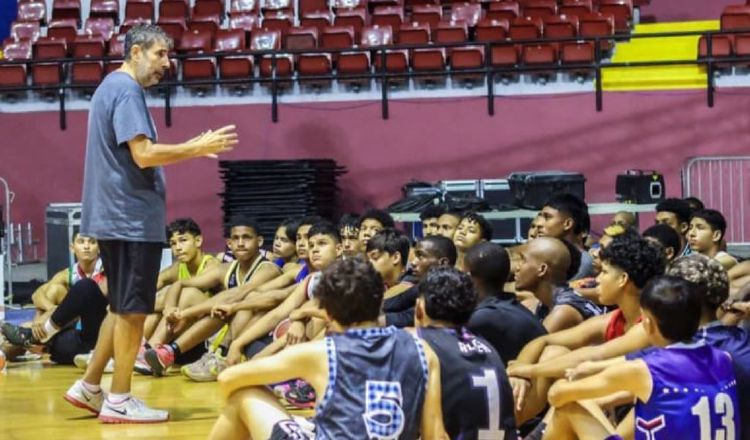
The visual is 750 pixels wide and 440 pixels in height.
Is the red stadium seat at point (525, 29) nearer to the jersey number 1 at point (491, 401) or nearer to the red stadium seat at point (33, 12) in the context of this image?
the red stadium seat at point (33, 12)

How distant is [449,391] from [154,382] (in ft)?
12.6

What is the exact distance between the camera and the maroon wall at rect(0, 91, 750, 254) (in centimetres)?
1255

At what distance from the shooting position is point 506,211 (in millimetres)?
10992

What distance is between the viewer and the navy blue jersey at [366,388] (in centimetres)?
373

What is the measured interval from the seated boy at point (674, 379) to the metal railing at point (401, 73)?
827cm

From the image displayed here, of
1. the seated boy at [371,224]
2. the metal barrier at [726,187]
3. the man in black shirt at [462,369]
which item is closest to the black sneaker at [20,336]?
the seated boy at [371,224]

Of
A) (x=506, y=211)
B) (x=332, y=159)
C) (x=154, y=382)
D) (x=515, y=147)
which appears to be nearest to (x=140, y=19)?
(x=332, y=159)

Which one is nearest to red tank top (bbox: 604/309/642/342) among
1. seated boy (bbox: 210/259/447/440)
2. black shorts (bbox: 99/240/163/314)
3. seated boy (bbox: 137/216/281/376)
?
seated boy (bbox: 210/259/447/440)

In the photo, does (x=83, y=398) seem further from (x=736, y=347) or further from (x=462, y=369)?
(x=736, y=347)

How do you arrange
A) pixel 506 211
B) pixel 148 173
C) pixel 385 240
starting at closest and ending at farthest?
pixel 148 173
pixel 385 240
pixel 506 211

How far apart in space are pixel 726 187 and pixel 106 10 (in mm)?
6995

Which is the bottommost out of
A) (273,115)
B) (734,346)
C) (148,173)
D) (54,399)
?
(54,399)

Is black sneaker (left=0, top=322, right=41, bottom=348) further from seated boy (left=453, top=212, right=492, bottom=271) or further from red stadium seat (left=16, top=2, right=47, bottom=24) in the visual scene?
red stadium seat (left=16, top=2, right=47, bottom=24)

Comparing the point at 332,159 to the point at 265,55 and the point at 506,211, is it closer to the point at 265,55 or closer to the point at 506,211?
the point at 265,55
